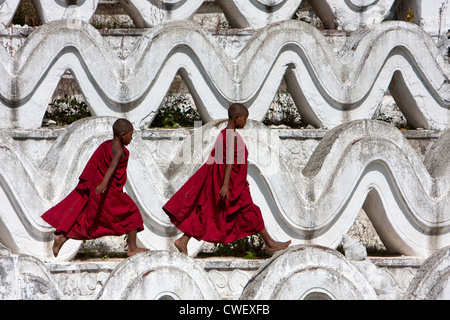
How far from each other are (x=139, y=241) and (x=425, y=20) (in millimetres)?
4037

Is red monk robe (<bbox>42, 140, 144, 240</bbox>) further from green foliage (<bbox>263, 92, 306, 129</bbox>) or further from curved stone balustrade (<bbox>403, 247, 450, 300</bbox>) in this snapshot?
green foliage (<bbox>263, 92, 306, 129</bbox>)

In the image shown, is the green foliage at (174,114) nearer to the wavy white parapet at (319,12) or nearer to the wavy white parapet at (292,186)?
the wavy white parapet at (292,186)

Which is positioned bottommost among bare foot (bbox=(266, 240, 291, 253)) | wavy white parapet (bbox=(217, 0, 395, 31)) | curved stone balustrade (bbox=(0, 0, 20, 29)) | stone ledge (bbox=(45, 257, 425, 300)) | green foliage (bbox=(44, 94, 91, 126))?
stone ledge (bbox=(45, 257, 425, 300))

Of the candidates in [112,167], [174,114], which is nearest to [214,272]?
[112,167]

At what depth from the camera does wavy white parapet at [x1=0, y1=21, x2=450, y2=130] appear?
9.95m

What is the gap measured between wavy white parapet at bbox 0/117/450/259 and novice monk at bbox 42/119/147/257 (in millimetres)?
407

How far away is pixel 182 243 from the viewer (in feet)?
28.9

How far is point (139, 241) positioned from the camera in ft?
30.6

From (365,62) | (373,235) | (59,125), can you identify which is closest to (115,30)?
(59,125)

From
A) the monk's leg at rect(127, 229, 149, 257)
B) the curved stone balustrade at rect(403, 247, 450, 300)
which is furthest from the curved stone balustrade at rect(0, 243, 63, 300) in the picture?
the curved stone balustrade at rect(403, 247, 450, 300)

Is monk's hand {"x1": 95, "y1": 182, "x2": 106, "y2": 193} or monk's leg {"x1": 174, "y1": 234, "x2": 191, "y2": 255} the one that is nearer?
monk's hand {"x1": 95, "y1": 182, "x2": 106, "y2": 193}

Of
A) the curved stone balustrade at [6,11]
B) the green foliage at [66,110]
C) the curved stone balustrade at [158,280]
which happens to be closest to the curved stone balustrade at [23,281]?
the curved stone balustrade at [158,280]

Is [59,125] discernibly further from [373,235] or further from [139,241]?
[373,235]

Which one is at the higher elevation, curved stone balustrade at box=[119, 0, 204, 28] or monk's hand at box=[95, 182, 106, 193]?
curved stone balustrade at box=[119, 0, 204, 28]
